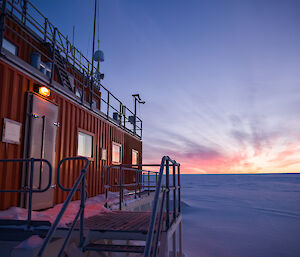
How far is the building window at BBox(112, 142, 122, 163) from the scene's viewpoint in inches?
487

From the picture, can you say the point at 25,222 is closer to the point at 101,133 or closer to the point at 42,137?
the point at 42,137

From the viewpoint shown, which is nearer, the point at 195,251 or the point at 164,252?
the point at 164,252

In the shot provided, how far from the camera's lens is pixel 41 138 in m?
6.62

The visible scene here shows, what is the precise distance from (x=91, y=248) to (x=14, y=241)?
1363mm

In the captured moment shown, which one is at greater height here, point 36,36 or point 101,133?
Result: point 36,36

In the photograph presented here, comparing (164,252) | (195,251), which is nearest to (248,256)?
(195,251)

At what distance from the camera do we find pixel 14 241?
4074 mm

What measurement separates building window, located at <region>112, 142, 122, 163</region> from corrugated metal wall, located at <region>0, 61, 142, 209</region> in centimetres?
35

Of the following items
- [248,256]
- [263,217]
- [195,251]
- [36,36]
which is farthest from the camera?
[263,217]

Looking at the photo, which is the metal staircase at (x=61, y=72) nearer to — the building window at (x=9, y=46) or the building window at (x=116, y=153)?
the building window at (x=9, y=46)

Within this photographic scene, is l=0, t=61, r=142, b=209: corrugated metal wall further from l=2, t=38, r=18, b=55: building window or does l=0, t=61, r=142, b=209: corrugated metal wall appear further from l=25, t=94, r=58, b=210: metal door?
l=2, t=38, r=18, b=55: building window

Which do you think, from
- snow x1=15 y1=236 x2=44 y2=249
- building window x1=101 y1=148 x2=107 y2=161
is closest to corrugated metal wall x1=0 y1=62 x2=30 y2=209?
snow x1=15 y1=236 x2=44 y2=249

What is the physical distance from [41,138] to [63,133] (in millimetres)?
1257

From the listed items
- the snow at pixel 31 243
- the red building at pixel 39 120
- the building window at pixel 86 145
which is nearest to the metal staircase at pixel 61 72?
the red building at pixel 39 120
